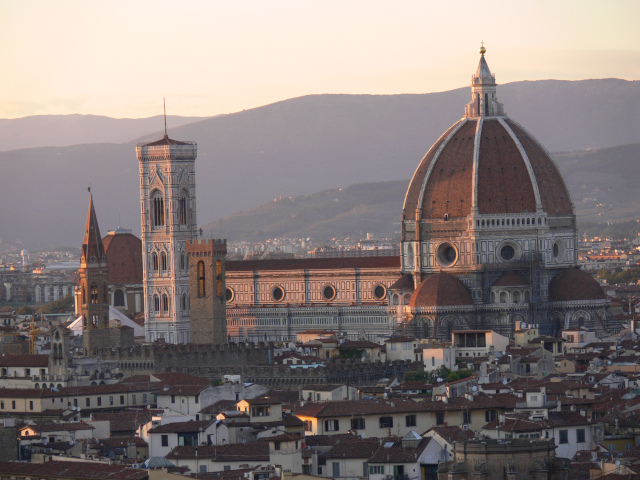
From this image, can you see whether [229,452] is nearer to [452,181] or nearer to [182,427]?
[182,427]

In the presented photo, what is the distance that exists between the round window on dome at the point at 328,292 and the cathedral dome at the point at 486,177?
755cm

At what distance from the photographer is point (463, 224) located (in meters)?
123

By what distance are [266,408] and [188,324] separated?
64.3 metres

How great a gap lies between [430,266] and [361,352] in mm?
29125

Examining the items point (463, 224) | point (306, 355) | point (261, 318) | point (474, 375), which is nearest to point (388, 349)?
point (306, 355)

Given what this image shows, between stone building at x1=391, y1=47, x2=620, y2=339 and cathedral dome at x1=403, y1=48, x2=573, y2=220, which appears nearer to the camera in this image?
stone building at x1=391, y1=47, x2=620, y2=339

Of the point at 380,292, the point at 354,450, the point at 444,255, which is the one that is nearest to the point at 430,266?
the point at 444,255

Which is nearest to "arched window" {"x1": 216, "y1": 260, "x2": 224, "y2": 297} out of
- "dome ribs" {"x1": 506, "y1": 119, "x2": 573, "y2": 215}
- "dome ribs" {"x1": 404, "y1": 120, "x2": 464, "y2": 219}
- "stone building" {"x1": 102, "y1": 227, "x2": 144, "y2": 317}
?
"dome ribs" {"x1": 404, "y1": 120, "x2": 464, "y2": 219}

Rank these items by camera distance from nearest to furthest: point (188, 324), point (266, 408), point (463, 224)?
1. point (266, 408)
2. point (463, 224)
3. point (188, 324)

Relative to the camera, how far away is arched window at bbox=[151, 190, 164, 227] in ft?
435

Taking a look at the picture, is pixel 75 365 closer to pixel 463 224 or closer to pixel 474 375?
pixel 474 375

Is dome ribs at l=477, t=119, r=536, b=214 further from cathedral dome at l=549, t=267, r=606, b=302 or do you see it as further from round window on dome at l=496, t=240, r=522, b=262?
cathedral dome at l=549, t=267, r=606, b=302

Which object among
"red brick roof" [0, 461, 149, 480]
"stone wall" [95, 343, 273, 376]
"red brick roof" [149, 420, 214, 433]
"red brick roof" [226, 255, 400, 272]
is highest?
"red brick roof" [226, 255, 400, 272]

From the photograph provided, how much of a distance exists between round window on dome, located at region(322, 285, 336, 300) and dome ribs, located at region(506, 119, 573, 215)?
1570 centimetres
